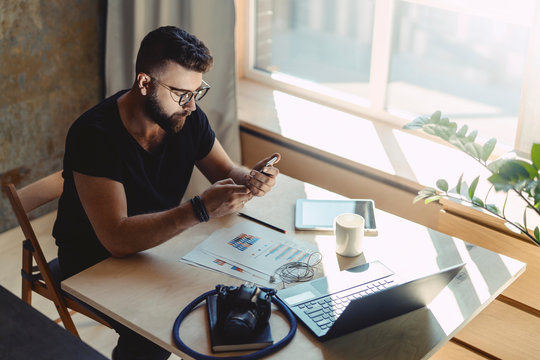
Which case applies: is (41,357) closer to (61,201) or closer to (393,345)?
(61,201)

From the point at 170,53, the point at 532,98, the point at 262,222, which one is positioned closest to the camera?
the point at 170,53

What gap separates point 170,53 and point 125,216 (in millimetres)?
493

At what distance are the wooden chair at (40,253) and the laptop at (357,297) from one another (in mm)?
721

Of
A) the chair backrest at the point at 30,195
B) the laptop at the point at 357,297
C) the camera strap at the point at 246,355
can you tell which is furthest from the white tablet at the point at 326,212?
the chair backrest at the point at 30,195

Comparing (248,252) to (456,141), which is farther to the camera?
(248,252)

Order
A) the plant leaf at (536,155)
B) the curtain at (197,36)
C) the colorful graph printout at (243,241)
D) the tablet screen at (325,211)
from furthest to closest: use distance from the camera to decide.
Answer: the curtain at (197,36) → the tablet screen at (325,211) → the colorful graph printout at (243,241) → the plant leaf at (536,155)

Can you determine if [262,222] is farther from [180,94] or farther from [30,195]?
[30,195]

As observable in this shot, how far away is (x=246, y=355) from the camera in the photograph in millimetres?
1446

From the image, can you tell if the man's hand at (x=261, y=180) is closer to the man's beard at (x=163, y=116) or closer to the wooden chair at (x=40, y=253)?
the man's beard at (x=163, y=116)

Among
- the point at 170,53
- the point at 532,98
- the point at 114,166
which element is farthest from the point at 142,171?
the point at 532,98

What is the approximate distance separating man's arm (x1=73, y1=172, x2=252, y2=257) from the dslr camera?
0.30 m

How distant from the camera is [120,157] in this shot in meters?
1.89

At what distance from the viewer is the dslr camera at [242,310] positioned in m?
1.46

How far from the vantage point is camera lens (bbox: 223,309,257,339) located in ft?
4.79
